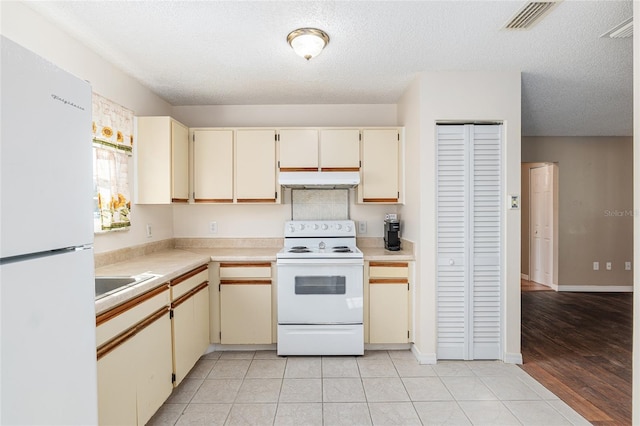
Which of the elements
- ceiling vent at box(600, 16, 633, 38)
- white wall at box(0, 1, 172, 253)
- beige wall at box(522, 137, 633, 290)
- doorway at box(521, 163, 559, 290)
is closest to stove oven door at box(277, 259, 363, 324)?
white wall at box(0, 1, 172, 253)

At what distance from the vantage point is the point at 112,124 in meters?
2.53

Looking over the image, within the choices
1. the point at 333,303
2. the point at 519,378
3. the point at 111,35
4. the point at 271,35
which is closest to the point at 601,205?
the point at 519,378

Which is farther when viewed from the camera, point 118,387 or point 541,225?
point 541,225

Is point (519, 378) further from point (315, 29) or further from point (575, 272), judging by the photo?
point (575, 272)

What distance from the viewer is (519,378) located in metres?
2.50

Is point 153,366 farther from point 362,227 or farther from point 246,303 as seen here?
point 362,227

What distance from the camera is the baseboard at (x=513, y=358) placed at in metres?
2.73

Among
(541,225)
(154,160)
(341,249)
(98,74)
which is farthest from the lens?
(541,225)

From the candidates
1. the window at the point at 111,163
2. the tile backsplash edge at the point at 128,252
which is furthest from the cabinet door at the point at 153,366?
the window at the point at 111,163

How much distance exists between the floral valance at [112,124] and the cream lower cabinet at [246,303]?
1297mm

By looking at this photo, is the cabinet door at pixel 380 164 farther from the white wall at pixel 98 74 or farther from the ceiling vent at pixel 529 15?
the white wall at pixel 98 74

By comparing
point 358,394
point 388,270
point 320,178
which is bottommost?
point 358,394

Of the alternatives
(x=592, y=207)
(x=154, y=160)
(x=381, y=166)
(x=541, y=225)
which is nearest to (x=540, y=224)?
(x=541, y=225)

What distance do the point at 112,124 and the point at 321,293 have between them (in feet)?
7.03
